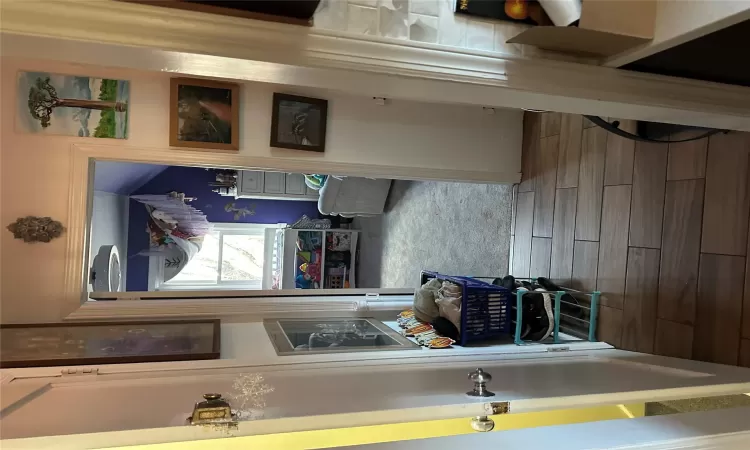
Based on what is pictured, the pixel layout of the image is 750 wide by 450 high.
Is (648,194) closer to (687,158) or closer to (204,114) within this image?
(687,158)

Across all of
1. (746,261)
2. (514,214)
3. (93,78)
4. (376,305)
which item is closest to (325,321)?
(376,305)

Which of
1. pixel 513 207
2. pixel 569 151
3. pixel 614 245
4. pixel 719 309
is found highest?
pixel 569 151

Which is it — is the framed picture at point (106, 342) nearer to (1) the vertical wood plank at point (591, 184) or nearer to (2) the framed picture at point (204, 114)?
(2) the framed picture at point (204, 114)

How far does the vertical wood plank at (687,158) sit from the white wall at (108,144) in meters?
0.93

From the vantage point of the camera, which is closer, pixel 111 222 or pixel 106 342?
pixel 106 342

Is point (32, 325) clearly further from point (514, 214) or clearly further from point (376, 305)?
point (514, 214)

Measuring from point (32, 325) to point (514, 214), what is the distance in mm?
1952

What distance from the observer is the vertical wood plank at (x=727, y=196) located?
1.34 m

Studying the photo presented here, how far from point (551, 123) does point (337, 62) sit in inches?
62.5

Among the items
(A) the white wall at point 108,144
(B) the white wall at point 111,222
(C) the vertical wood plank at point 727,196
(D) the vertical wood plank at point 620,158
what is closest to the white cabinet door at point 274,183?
(B) the white wall at point 111,222

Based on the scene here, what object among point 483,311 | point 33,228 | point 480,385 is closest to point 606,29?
point 480,385

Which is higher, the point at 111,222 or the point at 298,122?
the point at 298,122

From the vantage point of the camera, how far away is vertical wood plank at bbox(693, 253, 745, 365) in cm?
135

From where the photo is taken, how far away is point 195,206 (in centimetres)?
401
